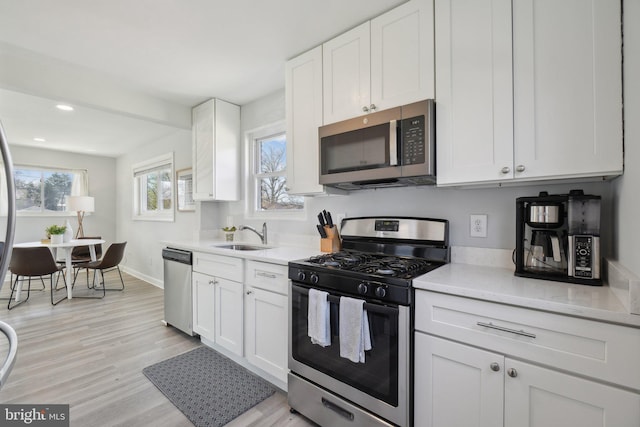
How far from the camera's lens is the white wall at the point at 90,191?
5.41 meters

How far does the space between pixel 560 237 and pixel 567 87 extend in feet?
2.19

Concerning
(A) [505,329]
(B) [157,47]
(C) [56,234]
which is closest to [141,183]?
(C) [56,234]

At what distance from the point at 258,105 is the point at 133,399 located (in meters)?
2.69

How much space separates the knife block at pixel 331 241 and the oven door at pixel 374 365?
1.93ft

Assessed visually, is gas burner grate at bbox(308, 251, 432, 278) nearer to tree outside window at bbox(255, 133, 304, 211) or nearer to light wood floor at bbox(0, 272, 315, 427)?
light wood floor at bbox(0, 272, 315, 427)

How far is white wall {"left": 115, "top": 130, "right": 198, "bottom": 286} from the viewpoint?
171 inches

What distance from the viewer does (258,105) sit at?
3135mm

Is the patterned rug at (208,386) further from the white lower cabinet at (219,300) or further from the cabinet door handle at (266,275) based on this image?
the cabinet door handle at (266,275)

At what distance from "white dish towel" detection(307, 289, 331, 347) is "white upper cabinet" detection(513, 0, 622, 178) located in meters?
1.13

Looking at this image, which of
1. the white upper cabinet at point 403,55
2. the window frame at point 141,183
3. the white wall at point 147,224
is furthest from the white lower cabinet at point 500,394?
the window frame at point 141,183

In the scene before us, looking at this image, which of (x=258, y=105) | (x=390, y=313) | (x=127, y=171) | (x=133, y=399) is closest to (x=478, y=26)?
(x=390, y=313)

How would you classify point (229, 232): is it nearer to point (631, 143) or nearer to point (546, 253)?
point (546, 253)

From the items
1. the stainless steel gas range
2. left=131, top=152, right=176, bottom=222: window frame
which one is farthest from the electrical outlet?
left=131, top=152, right=176, bottom=222: window frame

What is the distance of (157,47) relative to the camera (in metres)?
2.18
